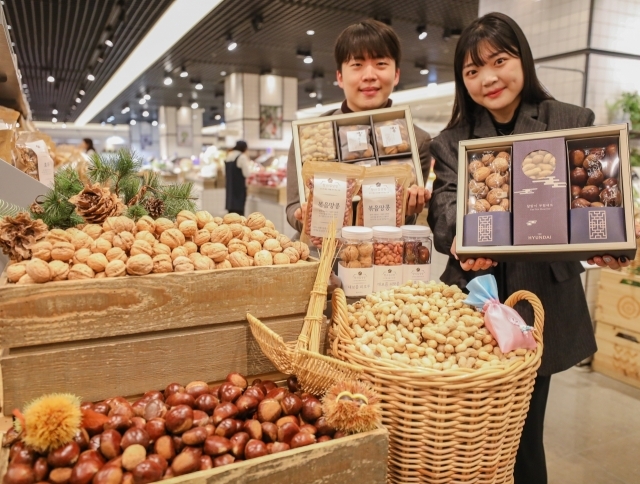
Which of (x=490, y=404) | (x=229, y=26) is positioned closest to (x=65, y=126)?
(x=229, y=26)

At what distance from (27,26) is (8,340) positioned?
431 inches

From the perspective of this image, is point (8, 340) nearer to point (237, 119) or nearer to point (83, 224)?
point (83, 224)

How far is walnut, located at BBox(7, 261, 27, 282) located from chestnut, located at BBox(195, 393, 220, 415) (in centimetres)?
46

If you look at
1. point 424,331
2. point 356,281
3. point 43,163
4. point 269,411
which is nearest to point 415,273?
point 356,281

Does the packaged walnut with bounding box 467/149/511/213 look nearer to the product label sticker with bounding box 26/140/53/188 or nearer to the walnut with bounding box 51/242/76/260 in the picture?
the walnut with bounding box 51/242/76/260

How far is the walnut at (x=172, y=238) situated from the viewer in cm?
124

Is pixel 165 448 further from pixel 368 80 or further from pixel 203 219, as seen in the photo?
pixel 368 80

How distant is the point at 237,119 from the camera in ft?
44.6

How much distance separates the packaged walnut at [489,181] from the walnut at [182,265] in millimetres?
733

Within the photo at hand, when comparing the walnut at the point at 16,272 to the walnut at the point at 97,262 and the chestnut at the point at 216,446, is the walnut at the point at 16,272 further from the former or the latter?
the chestnut at the point at 216,446

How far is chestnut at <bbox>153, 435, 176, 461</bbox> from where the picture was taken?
91cm

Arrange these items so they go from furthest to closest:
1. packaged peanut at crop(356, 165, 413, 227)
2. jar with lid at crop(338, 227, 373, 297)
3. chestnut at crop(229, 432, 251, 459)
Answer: packaged peanut at crop(356, 165, 413, 227), jar with lid at crop(338, 227, 373, 297), chestnut at crop(229, 432, 251, 459)

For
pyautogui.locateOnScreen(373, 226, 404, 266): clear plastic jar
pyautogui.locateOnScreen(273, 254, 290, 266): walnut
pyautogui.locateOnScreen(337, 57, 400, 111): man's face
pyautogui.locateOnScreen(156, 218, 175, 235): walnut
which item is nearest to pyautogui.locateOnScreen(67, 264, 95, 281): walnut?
pyautogui.locateOnScreen(156, 218, 175, 235): walnut

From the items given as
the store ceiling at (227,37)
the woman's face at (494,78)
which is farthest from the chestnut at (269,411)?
the store ceiling at (227,37)
